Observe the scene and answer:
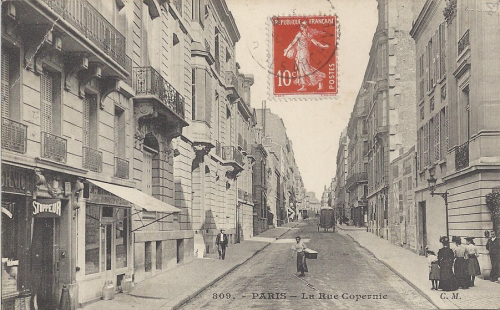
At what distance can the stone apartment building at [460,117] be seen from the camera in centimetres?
1756

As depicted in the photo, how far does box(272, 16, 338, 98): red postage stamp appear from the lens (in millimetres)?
14195

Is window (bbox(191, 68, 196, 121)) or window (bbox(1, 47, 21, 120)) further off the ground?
window (bbox(191, 68, 196, 121))

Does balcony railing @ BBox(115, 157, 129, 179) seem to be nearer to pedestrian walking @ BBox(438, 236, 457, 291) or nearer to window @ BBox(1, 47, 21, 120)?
window @ BBox(1, 47, 21, 120)

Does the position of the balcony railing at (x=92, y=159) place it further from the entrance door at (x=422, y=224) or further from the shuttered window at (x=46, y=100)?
the entrance door at (x=422, y=224)

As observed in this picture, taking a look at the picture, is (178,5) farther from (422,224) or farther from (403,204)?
(403,204)

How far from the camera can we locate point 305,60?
14539mm

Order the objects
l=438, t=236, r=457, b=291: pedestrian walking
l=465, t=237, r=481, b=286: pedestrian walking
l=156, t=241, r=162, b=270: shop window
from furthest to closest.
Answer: l=156, t=241, r=162, b=270: shop window < l=465, t=237, r=481, b=286: pedestrian walking < l=438, t=236, r=457, b=291: pedestrian walking

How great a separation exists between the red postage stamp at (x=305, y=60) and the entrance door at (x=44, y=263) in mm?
6263

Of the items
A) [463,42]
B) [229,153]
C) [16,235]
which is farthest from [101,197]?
[229,153]

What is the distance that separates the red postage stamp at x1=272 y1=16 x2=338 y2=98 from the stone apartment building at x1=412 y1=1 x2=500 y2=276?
564 centimetres

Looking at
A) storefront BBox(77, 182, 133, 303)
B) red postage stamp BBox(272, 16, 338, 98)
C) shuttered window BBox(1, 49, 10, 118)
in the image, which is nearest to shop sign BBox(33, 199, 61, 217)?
storefront BBox(77, 182, 133, 303)

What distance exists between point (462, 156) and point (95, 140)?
39.1ft

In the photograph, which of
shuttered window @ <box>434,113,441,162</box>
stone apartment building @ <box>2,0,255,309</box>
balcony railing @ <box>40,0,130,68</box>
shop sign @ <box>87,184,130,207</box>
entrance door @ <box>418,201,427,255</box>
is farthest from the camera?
entrance door @ <box>418,201,427,255</box>

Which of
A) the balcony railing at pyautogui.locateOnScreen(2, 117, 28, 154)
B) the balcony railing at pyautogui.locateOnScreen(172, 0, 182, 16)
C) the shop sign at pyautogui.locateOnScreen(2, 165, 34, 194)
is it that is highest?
the balcony railing at pyautogui.locateOnScreen(172, 0, 182, 16)
